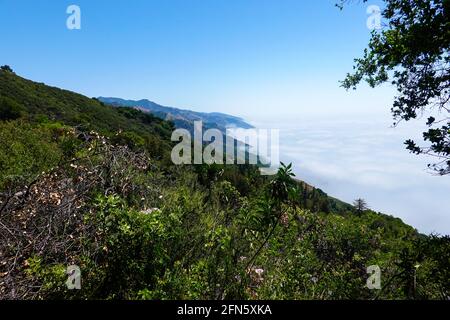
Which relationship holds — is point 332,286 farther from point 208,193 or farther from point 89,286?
point 208,193

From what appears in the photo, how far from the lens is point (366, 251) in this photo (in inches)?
296

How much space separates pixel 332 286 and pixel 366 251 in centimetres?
279

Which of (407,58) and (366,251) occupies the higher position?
(407,58)

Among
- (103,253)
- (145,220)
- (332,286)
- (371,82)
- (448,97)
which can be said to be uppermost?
(371,82)

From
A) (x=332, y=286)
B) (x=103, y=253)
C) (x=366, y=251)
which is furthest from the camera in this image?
(x=366, y=251)

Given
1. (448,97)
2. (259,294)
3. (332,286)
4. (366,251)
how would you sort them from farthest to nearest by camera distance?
(366,251) < (448,97) < (332,286) < (259,294)

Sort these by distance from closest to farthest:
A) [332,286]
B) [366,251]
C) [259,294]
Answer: [259,294] → [332,286] → [366,251]

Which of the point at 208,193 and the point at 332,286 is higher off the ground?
the point at 208,193

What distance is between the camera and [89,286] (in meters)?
4.52
